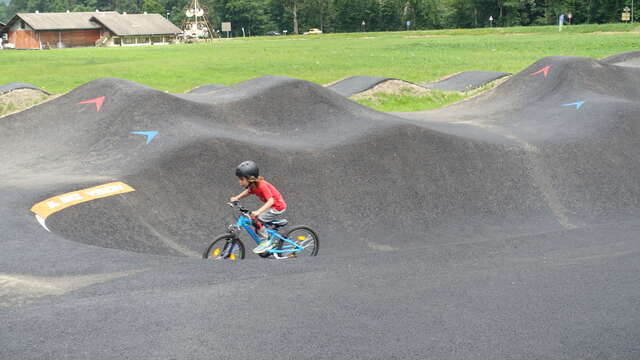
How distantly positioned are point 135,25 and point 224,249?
108 m

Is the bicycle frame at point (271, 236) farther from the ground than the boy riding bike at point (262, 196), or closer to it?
closer to it

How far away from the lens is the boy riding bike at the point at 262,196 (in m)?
10.1

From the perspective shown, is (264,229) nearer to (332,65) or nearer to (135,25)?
(332,65)

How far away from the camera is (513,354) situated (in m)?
6.10

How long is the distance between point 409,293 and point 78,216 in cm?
620

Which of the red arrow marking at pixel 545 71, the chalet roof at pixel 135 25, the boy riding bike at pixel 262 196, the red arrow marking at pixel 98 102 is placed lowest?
the boy riding bike at pixel 262 196

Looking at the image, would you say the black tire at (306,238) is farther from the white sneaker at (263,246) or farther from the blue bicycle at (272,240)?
the white sneaker at (263,246)

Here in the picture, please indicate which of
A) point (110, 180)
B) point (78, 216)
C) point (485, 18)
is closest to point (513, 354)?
point (78, 216)

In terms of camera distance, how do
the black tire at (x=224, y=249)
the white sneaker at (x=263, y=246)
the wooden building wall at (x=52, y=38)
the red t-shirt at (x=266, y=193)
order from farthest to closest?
the wooden building wall at (x=52, y=38) → the red t-shirt at (x=266, y=193) → the white sneaker at (x=263, y=246) → the black tire at (x=224, y=249)

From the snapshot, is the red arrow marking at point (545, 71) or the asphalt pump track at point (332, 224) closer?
the asphalt pump track at point (332, 224)

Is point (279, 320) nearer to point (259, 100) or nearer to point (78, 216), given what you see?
point (78, 216)

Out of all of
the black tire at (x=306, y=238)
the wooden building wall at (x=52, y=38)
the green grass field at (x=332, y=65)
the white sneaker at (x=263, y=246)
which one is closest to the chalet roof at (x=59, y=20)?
the wooden building wall at (x=52, y=38)

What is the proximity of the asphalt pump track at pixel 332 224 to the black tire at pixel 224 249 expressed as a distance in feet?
2.96

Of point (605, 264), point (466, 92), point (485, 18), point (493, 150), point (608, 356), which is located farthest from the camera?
point (485, 18)
